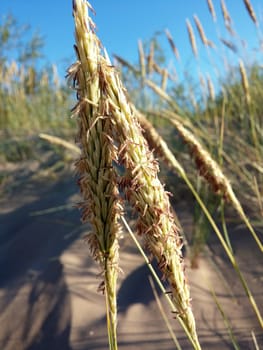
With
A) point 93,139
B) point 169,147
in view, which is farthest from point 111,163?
point 169,147

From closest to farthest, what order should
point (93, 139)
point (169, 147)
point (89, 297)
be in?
point (93, 139), point (89, 297), point (169, 147)

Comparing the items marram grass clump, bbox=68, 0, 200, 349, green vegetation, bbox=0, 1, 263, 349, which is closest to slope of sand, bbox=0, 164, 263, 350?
green vegetation, bbox=0, 1, 263, 349

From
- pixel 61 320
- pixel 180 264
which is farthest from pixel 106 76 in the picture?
pixel 61 320

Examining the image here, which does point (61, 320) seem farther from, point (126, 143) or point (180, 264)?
point (126, 143)

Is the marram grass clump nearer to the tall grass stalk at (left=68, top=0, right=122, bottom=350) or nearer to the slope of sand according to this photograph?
the tall grass stalk at (left=68, top=0, right=122, bottom=350)

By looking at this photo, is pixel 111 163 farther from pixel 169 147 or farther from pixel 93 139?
pixel 169 147

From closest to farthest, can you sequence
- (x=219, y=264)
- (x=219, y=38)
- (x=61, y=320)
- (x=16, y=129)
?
(x=61, y=320)
(x=219, y=264)
(x=219, y=38)
(x=16, y=129)
